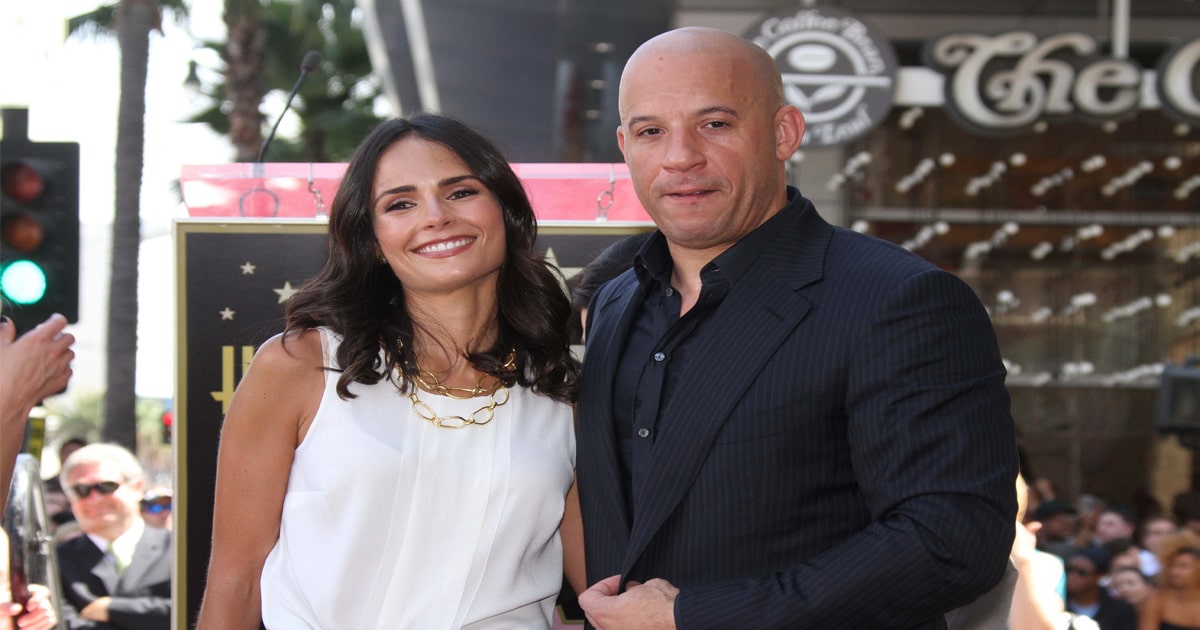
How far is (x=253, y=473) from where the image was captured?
2.62 meters

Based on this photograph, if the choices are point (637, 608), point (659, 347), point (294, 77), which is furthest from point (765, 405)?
point (294, 77)

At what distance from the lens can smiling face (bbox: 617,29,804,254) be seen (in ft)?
8.14

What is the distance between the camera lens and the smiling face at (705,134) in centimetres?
248

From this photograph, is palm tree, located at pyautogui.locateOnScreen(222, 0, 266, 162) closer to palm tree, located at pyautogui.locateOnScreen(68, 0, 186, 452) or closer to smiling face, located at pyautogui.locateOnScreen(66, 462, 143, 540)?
palm tree, located at pyautogui.locateOnScreen(68, 0, 186, 452)

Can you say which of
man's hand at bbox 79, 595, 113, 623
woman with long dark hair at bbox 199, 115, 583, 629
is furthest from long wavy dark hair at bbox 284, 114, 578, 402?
man's hand at bbox 79, 595, 113, 623

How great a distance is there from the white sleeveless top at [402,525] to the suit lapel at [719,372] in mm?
427

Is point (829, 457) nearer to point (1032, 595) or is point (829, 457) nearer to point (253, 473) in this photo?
point (253, 473)

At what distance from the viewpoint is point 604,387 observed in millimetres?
2590

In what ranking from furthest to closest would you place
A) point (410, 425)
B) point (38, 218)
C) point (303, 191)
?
point (38, 218) < point (303, 191) < point (410, 425)

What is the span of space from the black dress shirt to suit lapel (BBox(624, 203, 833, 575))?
0.03 meters

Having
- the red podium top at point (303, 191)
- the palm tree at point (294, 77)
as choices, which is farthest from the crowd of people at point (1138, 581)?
the palm tree at point (294, 77)

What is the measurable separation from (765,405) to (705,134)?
0.56m

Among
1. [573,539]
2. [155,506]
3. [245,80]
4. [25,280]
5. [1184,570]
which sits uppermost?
[245,80]

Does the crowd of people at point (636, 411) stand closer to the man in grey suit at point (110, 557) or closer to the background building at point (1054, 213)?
the man in grey suit at point (110, 557)
